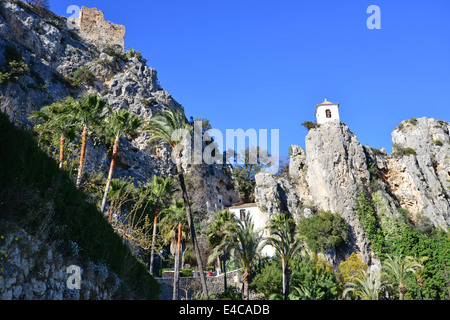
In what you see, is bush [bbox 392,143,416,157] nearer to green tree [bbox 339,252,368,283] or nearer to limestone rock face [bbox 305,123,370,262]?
limestone rock face [bbox 305,123,370,262]

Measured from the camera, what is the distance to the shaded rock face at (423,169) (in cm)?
5162

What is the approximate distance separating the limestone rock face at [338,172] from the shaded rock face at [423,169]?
804cm

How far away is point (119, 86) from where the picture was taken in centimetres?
5828

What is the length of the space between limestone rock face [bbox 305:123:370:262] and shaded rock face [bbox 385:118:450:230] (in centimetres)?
804

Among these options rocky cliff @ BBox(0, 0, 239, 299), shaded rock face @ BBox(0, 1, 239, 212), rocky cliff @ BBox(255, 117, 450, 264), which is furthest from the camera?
rocky cliff @ BBox(255, 117, 450, 264)

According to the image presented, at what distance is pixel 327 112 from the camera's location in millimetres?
59438

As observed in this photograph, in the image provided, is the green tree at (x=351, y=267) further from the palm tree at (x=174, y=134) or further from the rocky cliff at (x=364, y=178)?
the palm tree at (x=174, y=134)

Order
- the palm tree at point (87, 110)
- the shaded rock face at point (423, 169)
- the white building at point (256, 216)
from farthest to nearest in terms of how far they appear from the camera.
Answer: the shaded rock face at point (423, 169), the white building at point (256, 216), the palm tree at point (87, 110)

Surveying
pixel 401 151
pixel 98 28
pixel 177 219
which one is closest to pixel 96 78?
pixel 98 28

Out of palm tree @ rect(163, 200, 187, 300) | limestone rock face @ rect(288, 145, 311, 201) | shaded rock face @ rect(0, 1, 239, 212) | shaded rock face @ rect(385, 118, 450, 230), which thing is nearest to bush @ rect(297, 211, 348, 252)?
limestone rock face @ rect(288, 145, 311, 201)

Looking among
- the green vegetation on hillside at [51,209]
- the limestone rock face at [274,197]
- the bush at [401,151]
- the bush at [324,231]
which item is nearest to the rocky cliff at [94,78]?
the limestone rock face at [274,197]

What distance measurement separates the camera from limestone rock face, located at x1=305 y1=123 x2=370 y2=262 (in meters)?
48.5
